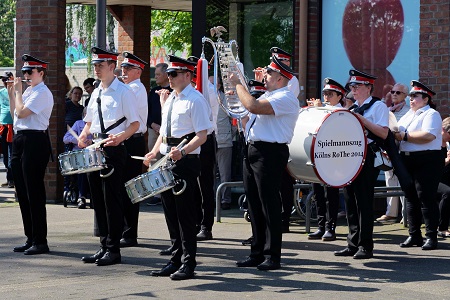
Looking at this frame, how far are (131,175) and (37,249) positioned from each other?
1409mm

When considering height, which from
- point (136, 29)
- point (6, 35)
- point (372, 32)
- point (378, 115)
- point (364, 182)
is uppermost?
point (6, 35)

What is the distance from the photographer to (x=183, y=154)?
8742 millimetres

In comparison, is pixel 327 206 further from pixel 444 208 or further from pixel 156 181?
pixel 156 181

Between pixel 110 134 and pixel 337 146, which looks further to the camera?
pixel 337 146

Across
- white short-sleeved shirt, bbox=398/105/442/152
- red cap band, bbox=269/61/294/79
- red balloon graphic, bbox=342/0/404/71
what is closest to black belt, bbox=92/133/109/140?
red cap band, bbox=269/61/294/79

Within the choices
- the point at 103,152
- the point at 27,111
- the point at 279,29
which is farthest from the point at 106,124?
the point at 279,29

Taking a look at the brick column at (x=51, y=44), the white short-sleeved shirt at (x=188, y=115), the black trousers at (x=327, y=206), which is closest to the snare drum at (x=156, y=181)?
the white short-sleeved shirt at (x=188, y=115)

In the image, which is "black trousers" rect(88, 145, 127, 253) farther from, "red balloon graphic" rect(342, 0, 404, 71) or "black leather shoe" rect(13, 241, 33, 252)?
"red balloon graphic" rect(342, 0, 404, 71)

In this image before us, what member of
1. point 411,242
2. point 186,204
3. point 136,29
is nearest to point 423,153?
point 411,242

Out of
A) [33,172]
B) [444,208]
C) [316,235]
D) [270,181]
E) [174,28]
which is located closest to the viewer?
[270,181]

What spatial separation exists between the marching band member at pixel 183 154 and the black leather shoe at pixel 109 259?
74cm

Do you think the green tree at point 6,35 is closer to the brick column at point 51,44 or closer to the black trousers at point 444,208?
the brick column at point 51,44

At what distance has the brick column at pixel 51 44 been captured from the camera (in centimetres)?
1523

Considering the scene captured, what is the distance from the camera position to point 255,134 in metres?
9.32
